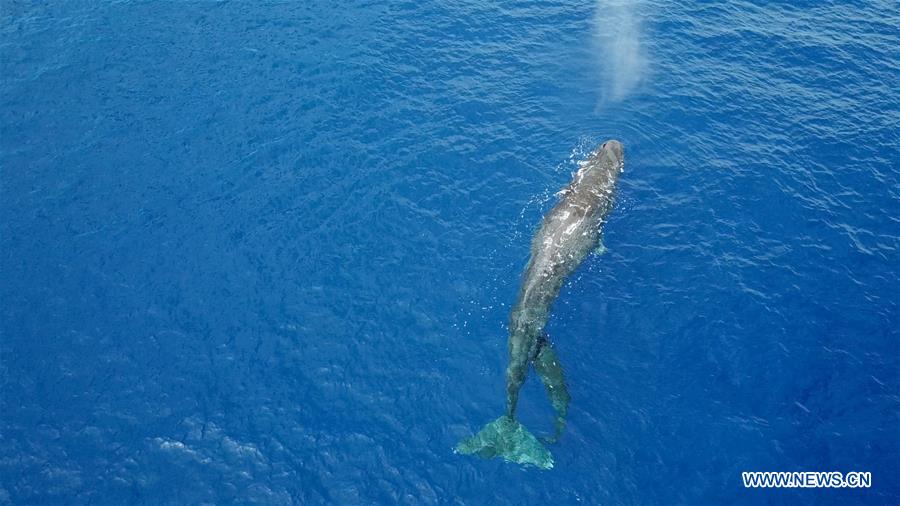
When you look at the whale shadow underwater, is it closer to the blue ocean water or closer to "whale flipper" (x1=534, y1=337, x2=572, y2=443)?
"whale flipper" (x1=534, y1=337, x2=572, y2=443)

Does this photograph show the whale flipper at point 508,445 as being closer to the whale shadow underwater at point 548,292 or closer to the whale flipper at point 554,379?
the whale shadow underwater at point 548,292

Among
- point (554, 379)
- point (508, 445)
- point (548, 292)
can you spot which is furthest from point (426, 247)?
point (508, 445)

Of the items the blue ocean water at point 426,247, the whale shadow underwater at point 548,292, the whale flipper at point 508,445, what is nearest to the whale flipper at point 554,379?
the whale shadow underwater at point 548,292

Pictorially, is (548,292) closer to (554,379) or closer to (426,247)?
(554,379)

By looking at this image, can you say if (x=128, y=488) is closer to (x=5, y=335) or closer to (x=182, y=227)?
(x=5, y=335)

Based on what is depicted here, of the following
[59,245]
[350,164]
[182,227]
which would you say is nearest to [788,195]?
[350,164]

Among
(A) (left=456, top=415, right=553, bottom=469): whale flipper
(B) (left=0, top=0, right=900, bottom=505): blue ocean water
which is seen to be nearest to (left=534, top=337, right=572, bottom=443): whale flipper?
(B) (left=0, top=0, right=900, bottom=505): blue ocean water
